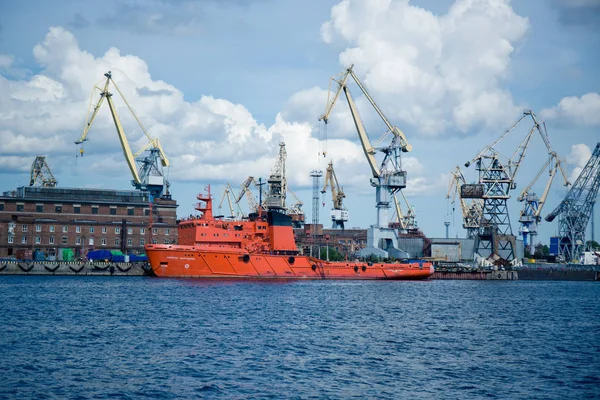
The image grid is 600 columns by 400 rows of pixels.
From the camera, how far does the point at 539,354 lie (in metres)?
35.8

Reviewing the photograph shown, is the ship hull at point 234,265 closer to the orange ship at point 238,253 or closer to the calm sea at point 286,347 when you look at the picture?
the orange ship at point 238,253

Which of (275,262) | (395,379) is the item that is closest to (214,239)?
(275,262)

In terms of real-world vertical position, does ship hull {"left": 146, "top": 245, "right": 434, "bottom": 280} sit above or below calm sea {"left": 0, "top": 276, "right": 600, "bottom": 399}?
above

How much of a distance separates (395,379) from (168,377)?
30.8 ft

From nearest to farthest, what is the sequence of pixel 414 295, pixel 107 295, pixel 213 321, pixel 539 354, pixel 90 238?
pixel 539 354 → pixel 213 321 → pixel 107 295 → pixel 414 295 → pixel 90 238

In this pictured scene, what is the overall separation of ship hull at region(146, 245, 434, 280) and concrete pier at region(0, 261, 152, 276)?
12.4 meters

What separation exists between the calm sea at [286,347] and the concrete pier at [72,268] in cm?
2814

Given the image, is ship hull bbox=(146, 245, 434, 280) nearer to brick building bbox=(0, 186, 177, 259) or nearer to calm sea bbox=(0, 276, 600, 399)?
calm sea bbox=(0, 276, 600, 399)

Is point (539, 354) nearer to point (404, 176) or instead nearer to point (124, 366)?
point (124, 366)

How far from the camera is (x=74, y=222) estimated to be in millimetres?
109812

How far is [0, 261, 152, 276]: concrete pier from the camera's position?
3551 inches

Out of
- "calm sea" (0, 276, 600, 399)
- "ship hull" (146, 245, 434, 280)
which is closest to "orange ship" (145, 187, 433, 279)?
"ship hull" (146, 245, 434, 280)

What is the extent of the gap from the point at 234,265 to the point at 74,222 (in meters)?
39.1

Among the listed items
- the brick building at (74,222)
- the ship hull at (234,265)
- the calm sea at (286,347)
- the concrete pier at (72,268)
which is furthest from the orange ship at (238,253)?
the brick building at (74,222)
